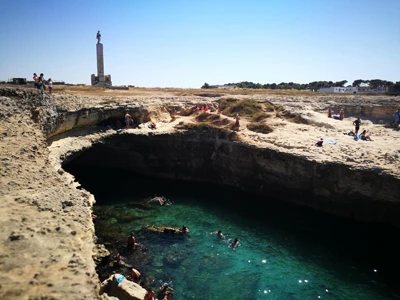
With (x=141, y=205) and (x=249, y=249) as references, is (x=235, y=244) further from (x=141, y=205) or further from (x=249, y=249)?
(x=141, y=205)

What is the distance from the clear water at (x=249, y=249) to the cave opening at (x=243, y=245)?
46mm

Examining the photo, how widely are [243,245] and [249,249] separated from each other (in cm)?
48

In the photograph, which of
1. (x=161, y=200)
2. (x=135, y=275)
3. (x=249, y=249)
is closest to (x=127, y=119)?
(x=161, y=200)

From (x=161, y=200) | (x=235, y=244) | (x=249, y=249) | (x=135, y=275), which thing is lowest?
(x=249, y=249)

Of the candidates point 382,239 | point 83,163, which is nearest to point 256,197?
point 382,239

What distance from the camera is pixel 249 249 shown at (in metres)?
16.8

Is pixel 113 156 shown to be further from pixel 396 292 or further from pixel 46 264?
pixel 396 292

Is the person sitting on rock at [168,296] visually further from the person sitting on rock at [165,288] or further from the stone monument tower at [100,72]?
the stone monument tower at [100,72]

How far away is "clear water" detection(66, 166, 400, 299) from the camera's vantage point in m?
13.7

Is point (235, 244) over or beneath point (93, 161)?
beneath

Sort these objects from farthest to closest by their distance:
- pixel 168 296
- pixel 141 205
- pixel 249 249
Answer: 1. pixel 141 205
2. pixel 249 249
3. pixel 168 296

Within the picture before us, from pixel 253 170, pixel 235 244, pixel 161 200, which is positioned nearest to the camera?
pixel 235 244

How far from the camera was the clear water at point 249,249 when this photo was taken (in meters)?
13.7

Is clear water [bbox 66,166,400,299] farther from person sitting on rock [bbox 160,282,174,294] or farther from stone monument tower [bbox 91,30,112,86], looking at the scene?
stone monument tower [bbox 91,30,112,86]
